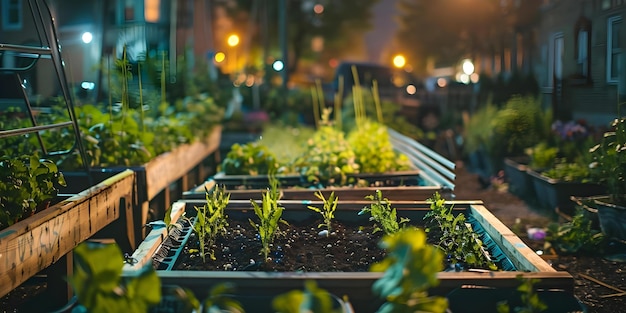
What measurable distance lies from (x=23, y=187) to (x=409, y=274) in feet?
7.49

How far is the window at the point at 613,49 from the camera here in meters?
5.92

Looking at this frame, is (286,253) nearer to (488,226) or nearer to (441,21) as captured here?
(488,226)

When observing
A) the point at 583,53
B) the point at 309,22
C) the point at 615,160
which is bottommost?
the point at 615,160

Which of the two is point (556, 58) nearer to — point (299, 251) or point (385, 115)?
point (385, 115)

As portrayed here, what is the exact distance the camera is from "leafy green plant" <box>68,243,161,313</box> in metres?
2.03

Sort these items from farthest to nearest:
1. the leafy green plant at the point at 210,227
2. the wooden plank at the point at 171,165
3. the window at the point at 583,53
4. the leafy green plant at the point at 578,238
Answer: the window at the point at 583,53 → the wooden plank at the point at 171,165 → the leafy green plant at the point at 578,238 → the leafy green plant at the point at 210,227

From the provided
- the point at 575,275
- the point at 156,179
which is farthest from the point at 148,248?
the point at 575,275

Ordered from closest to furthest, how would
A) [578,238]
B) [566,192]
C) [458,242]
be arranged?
[458,242] < [578,238] < [566,192]

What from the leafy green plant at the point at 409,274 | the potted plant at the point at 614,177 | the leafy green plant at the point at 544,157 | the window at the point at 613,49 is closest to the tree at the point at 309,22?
the leafy green plant at the point at 544,157

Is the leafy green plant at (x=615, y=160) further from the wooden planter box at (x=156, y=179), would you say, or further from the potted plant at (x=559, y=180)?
the wooden planter box at (x=156, y=179)

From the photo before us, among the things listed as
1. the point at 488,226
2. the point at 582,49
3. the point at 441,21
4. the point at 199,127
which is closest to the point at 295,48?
the point at 441,21

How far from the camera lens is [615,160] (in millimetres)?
5039

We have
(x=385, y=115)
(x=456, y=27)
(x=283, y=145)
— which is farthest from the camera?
(x=456, y=27)

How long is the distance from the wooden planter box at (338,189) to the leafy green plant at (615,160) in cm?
112
